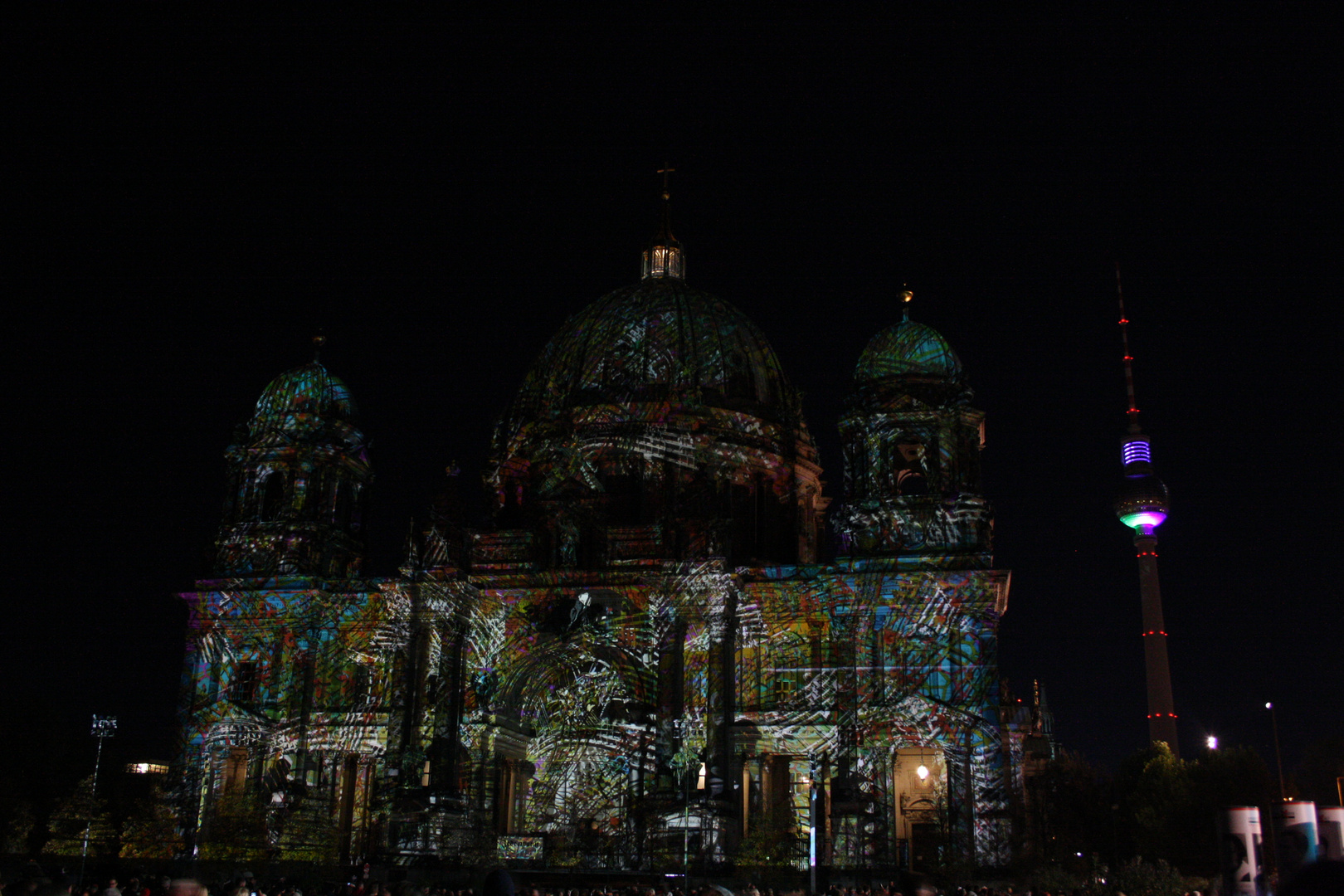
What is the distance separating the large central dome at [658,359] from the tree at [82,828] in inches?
988

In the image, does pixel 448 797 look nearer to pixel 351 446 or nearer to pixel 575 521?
pixel 575 521

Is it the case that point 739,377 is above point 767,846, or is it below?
above

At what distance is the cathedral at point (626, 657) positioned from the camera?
163 feet

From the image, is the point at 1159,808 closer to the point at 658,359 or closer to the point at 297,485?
the point at 658,359

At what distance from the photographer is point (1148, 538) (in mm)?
127688

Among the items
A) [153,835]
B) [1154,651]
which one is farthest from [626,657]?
[1154,651]

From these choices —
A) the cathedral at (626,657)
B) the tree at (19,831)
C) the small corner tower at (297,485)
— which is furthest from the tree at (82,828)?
the small corner tower at (297,485)

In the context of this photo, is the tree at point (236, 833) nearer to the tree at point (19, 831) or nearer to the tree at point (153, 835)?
the tree at point (153, 835)

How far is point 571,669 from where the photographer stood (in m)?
55.6

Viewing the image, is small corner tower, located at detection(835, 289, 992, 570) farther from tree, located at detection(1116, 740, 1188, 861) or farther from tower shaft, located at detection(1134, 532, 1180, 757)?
tower shaft, located at detection(1134, 532, 1180, 757)

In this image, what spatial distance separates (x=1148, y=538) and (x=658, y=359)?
76.5m

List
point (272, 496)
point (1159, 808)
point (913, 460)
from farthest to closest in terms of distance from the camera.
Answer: point (272, 496) < point (913, 460) < point (1159, 808)

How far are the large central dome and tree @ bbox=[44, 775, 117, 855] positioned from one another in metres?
25.1

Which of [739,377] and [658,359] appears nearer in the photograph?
[658,359]
